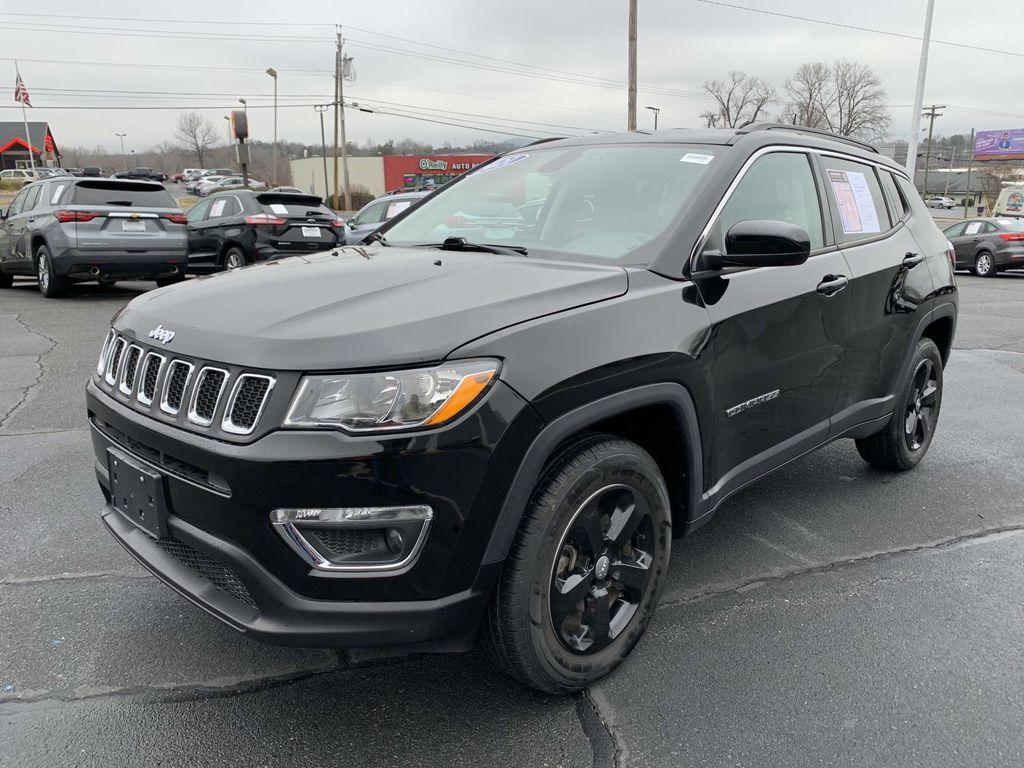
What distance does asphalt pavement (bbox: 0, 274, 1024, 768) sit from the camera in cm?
230

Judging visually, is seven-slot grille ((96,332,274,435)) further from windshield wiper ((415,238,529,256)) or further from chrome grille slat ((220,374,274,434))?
windshield wiper ((415,238,529,256))

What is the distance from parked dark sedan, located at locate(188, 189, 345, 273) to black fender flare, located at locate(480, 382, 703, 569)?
1029cm

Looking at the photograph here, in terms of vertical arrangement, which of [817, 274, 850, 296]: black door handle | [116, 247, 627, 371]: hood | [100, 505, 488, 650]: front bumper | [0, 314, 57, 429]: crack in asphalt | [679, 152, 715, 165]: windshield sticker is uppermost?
[679, 152, 715, 165]: windshield sticker

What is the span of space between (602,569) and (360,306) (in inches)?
43.6

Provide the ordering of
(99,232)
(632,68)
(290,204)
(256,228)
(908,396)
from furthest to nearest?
1. (632,68)
2. (290,204)
3. (256,228)
4. (99,232)
5. (908,396)

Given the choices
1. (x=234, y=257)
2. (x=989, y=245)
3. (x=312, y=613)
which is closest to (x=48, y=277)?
(x=234, y=257)

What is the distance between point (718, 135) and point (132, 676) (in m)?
2.97

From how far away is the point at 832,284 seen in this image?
11.1ft

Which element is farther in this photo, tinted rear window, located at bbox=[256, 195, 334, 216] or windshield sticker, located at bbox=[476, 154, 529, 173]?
tinted rear window, located at bbox=[256, 195, 334, 216]

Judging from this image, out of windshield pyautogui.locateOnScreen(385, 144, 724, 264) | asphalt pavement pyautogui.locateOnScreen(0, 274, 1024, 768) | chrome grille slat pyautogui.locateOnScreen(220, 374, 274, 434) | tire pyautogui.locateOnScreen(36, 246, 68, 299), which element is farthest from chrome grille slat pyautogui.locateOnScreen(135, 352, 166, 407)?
tire pyautogui.locateOnScreen(36, 246, 68, 299)

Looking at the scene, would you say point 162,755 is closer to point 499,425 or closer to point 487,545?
point 487,545

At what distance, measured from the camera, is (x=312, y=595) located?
206 cm

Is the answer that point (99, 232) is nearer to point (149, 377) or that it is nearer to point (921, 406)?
point (149, 377)

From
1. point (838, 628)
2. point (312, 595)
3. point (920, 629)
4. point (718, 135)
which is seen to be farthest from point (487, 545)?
point (718, 135)
